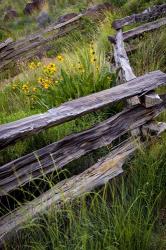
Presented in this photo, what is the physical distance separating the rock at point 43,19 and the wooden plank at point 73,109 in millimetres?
13933

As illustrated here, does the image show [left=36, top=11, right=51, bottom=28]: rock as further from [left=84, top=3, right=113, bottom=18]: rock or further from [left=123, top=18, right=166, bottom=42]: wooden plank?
[left=123, top=18, right=166, bottom=42]: wooden plank

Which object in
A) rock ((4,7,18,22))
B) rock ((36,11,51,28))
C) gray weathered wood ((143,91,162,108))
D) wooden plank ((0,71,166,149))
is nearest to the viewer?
wooden plank ((0,71,166,149))

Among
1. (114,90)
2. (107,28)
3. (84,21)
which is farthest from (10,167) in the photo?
(84,21)

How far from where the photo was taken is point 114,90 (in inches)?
147

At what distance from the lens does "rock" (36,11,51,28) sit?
56.6 ft

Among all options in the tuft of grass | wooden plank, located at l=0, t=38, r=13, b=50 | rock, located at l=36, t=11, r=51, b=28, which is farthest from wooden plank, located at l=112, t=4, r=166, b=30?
rock, located at l=36, t=11, r=51, b=28

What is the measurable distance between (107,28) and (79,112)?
21.7ft

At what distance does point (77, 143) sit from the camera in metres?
3.45

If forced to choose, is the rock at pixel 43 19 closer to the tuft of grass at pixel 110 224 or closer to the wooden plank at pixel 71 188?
the wooden plank at pixel 71 188

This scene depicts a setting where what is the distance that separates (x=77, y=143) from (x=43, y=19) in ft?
49.4

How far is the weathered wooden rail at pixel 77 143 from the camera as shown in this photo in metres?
2.96

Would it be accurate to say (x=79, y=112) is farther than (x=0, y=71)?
No

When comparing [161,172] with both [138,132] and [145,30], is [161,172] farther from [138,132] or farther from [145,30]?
[145,30]

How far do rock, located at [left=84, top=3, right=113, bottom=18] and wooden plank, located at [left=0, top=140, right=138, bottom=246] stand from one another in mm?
9444
